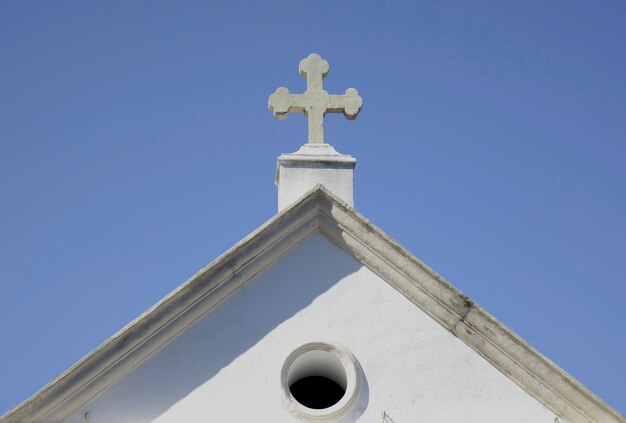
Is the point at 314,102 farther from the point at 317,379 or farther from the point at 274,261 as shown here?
the point at 317,379

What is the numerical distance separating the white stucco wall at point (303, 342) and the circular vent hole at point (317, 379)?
0.57ft

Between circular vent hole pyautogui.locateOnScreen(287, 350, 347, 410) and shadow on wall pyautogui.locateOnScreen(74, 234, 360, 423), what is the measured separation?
363 mm

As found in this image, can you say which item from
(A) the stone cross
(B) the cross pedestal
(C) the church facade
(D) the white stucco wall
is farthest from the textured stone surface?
(D) the white stucco wall

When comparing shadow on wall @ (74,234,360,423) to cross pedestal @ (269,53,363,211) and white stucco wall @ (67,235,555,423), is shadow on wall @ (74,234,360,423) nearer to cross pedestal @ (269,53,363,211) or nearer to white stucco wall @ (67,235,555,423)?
white stucco wall @ (67,235,555,423)

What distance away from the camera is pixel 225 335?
1025 centimetres

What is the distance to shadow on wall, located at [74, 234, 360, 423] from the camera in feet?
32.6

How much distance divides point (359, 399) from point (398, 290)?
41.1 inches

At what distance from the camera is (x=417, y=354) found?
33.9 feet

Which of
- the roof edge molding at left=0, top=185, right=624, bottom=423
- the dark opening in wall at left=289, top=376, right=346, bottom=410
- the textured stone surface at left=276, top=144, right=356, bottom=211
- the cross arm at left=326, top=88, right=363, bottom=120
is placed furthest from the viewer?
the cross arm at left=326, top=88, right=363, bottom=120

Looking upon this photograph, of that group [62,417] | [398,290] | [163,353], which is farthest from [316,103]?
[62,417]

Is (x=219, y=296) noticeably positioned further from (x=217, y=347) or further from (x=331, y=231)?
(x=331, y=231)

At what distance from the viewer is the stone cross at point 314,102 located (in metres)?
11.6

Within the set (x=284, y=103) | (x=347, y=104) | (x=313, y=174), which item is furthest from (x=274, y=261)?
(x=347, y=104)

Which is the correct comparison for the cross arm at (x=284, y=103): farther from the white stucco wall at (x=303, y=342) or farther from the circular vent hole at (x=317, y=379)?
the circular vent hole at (x=317, y=379)
